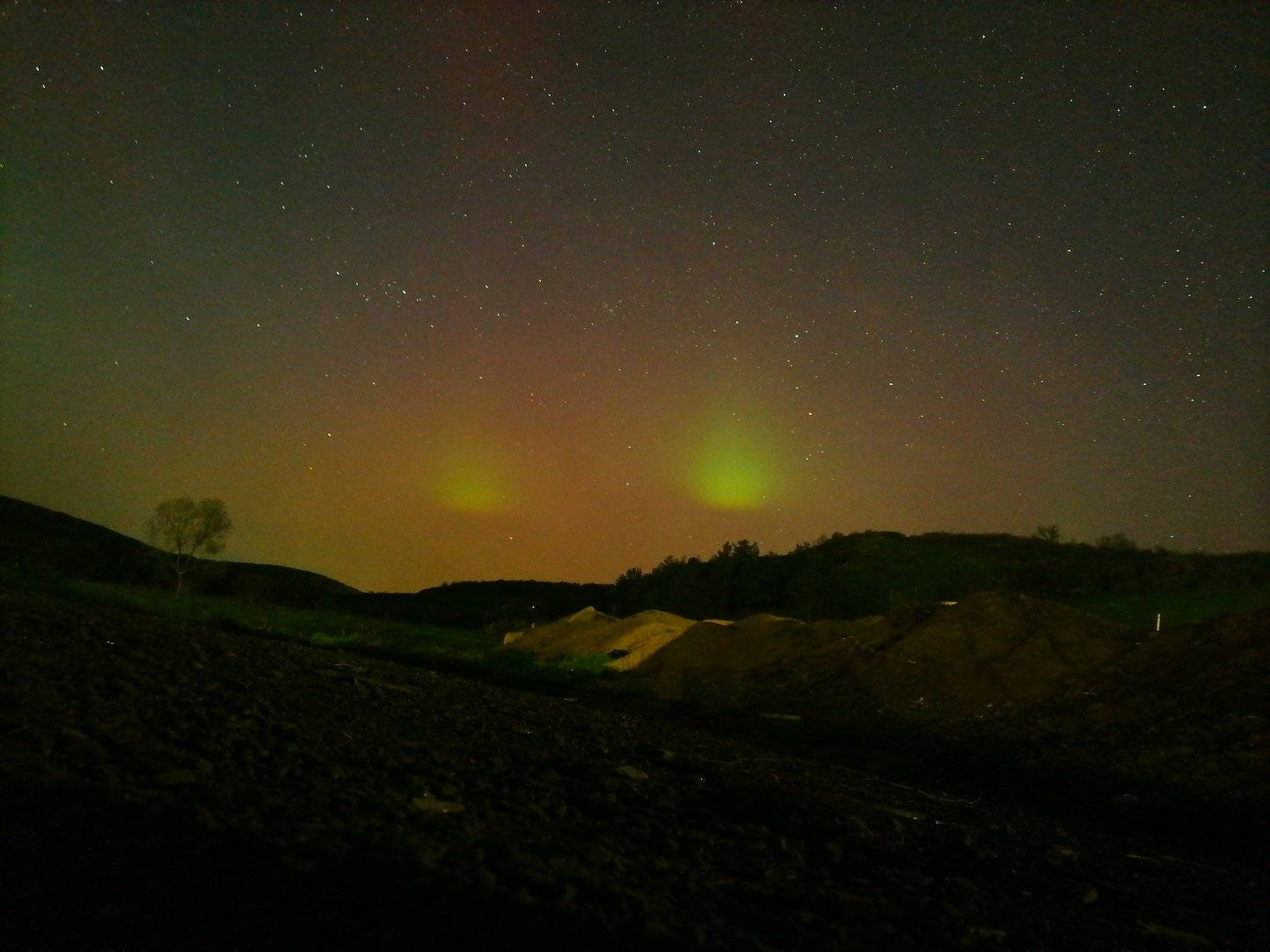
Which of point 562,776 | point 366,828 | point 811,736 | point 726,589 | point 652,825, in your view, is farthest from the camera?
point 726,589

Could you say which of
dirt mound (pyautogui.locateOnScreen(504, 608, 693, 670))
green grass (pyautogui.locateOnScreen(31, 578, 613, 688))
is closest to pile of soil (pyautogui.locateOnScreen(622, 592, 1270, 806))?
green grass (pyautogui.locateOnScreen(31, 578, 613, 688))

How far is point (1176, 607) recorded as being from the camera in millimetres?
36156

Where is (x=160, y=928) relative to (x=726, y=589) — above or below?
below

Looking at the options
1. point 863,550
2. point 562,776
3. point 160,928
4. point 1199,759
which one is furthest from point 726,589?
point 160,928

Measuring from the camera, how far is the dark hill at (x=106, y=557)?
77.1m

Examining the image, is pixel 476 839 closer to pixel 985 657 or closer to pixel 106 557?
A: pixel 985 657

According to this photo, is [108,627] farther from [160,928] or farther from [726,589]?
[726,589]

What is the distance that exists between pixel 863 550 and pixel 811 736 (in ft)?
223

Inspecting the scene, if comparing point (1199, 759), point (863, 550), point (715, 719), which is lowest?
point (715, 719)

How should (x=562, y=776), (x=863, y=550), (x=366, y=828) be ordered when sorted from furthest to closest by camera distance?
(x=863, y=550), (x=562, y=776), (x=366, y=828)

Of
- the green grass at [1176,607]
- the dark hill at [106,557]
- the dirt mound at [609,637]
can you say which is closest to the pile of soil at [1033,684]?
the dirt mound at [609,637]

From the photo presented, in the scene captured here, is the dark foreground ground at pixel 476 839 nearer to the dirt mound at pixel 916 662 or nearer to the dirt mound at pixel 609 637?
the dirt mound at pixel 916 662

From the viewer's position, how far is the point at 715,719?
1939 centimetres

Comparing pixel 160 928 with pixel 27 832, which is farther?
pixel 27 832
